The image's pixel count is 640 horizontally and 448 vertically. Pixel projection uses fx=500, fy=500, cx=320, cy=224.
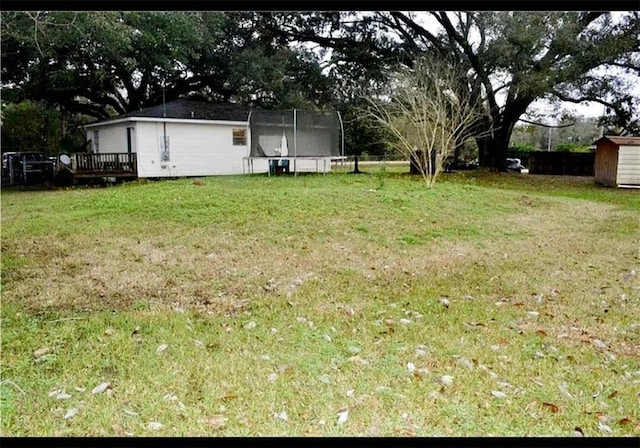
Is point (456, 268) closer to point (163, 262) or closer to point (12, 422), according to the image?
point (163, 262)

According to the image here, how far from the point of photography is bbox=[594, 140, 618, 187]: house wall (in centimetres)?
1233

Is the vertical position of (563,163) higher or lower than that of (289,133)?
lower

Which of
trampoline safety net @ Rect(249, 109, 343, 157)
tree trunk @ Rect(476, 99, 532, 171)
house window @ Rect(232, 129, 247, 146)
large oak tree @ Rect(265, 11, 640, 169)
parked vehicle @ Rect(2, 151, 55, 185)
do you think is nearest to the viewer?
large oak tree @ Rect(265, 11, 640, 169)

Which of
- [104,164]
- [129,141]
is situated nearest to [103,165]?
[104,164]

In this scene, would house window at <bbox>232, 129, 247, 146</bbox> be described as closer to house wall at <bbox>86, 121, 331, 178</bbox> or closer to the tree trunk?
house wall at <bbox>86, 121, 331, 178</bbox>

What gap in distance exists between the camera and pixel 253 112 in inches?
527

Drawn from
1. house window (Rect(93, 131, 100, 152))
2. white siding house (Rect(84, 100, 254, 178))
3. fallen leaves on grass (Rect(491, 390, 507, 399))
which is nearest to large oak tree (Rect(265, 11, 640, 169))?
white siding house (Rect(84, 100, 254, 178))

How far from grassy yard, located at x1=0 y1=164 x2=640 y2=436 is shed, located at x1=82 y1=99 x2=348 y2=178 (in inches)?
271

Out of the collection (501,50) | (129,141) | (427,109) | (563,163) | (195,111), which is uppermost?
(501,50)

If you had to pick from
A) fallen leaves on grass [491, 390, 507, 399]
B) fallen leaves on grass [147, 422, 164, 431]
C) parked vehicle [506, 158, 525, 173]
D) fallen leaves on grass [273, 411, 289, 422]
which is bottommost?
fallen leaves on grass [273, 411, 289, 422]

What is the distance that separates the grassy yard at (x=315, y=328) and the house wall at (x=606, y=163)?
6.66 meters

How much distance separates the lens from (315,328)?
3066 millimetres

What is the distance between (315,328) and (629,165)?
1186 centimetres

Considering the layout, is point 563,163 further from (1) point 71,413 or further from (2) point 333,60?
(1) point 71,413
